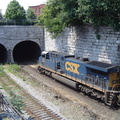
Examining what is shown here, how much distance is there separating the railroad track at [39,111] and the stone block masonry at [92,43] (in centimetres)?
718

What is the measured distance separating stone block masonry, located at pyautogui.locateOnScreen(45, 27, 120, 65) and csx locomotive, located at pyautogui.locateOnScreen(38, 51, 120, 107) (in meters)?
2.41

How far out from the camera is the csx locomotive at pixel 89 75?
11.8 metres

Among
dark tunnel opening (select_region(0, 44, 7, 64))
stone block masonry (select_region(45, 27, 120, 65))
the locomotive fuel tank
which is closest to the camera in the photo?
the locomotive fuel tank

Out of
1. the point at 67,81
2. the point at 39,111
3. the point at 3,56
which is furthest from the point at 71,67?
the point at 3,56

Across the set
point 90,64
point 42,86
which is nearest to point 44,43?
point 42,86

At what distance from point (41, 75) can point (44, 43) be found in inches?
318

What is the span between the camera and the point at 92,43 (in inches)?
694

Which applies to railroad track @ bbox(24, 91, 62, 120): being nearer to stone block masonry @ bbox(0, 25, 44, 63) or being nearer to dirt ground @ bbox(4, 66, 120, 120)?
dirt ground @ bbox(4, 66, 120, 120)

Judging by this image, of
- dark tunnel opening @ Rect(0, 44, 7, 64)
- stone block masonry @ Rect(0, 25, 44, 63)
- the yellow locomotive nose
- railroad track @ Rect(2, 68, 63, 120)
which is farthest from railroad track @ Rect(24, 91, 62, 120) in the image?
dark tunnel opening @ Rect(0, 44, 7, 64)

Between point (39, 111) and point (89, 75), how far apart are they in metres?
4.58

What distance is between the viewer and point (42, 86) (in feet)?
53.8

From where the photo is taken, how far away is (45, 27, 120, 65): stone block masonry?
15305 mm

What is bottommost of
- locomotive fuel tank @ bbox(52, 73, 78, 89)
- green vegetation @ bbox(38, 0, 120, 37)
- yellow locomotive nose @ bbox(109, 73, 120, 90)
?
locomotive fuel tank @ bbox(52, 73, 78, 89)

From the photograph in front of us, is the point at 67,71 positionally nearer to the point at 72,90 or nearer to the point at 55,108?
the point at 72,90
